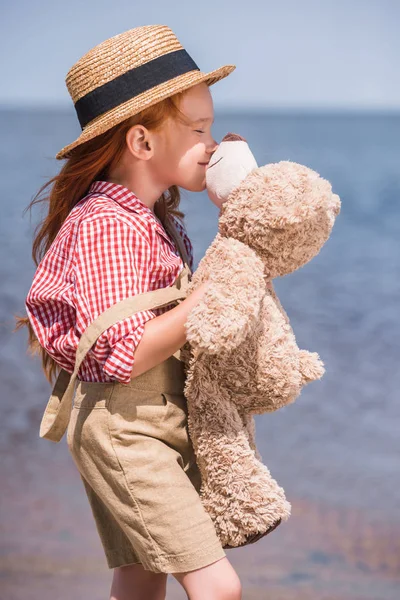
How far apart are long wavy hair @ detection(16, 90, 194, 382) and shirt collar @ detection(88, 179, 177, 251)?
1.8 inches

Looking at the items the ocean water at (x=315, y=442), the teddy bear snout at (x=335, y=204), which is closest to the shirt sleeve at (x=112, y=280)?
the teddy bear snout at (x=335, y=204)

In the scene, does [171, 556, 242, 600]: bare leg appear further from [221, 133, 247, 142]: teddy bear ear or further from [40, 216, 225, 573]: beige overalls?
[221, 133, 247, 142]: teddy bear ear

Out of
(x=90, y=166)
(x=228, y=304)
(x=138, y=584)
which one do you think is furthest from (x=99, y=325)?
(x=138, y=584)

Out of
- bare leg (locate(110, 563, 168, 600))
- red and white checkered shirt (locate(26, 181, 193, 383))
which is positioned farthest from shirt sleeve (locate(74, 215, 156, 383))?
bare leg (locate(110, 563, 168, 600))

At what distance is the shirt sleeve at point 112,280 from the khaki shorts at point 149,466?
7 cm

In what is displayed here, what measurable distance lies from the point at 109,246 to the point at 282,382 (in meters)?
0.28

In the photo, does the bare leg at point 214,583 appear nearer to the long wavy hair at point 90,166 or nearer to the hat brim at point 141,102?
the long wavy hair at point 90,166

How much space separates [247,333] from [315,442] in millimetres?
1521

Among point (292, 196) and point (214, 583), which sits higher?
point (292, 196)

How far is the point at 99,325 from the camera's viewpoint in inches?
44.4

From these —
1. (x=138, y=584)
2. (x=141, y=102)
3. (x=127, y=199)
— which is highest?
(x=141, y=102)

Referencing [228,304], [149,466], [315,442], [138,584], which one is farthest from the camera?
[315,442]

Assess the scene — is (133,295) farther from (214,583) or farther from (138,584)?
(138,584)

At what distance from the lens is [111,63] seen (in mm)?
1283
